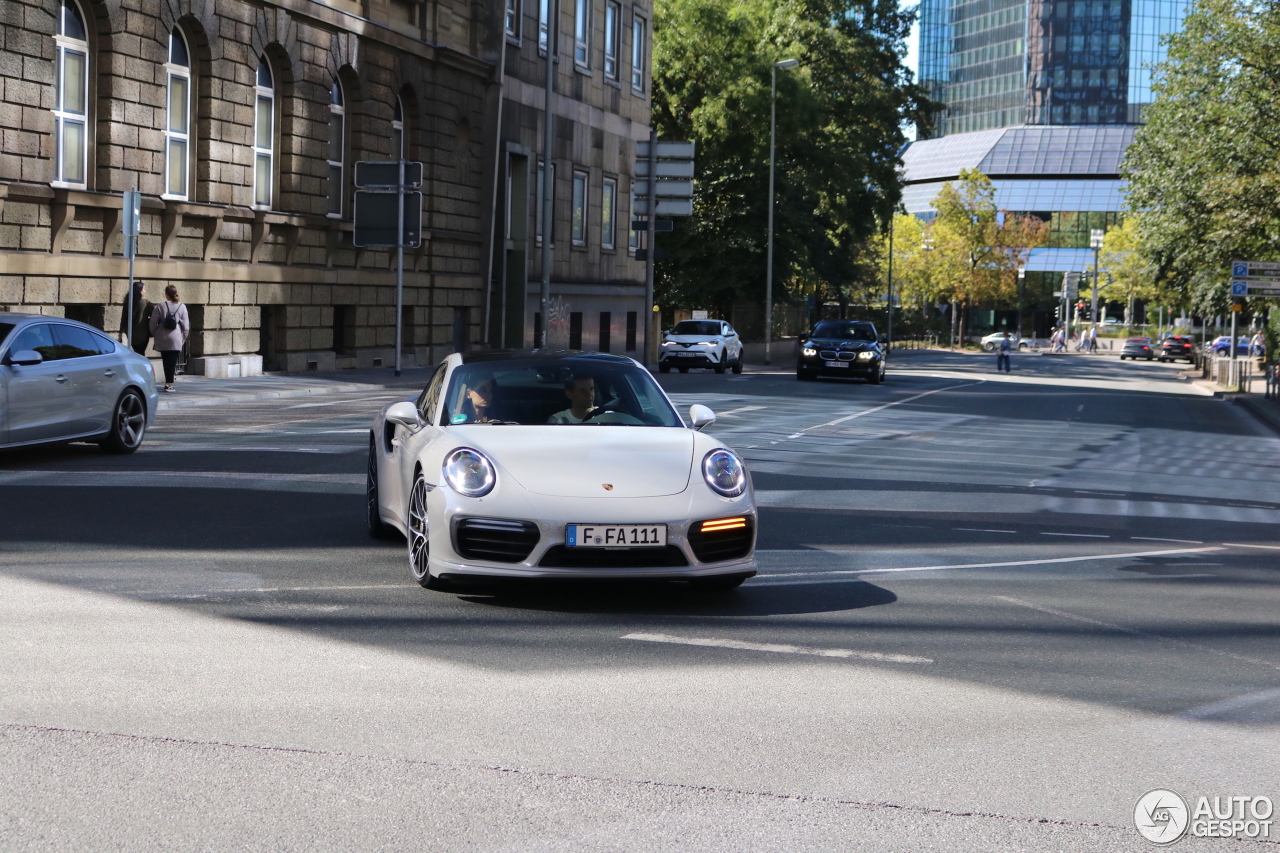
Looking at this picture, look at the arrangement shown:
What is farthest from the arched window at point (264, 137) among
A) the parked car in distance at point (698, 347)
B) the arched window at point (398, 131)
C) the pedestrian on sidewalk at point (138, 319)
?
the parked car in distance at point (698, 347)

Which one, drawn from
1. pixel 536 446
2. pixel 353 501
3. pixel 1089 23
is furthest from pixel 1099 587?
pixel 1089 23

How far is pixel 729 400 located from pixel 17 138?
41.5 feet

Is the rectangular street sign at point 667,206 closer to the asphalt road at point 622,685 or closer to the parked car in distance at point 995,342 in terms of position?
the asphalt road at point 622,685

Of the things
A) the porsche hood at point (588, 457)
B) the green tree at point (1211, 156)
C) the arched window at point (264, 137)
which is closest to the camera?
the porsche hood at point (588, 457)

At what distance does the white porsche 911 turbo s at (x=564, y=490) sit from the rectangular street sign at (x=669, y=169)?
31159 millimetres

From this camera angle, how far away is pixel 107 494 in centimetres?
1251

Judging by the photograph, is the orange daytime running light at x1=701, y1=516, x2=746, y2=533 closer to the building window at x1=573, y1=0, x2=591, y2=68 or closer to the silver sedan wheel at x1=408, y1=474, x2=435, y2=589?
the silver sedan wheel at x1=408, y1=474, x2=435, y2=589

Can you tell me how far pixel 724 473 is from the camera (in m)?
8.31

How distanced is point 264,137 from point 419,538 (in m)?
24.8

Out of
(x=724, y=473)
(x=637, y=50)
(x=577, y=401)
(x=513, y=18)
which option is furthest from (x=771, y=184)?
(x=724, y=473)

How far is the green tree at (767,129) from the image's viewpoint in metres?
59.6

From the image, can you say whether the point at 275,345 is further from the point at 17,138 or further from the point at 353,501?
the point at 353,501

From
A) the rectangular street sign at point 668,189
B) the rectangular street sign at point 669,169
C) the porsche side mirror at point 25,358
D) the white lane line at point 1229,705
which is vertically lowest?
the white lane line at point 1229,705

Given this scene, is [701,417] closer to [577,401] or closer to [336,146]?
[577,401]
